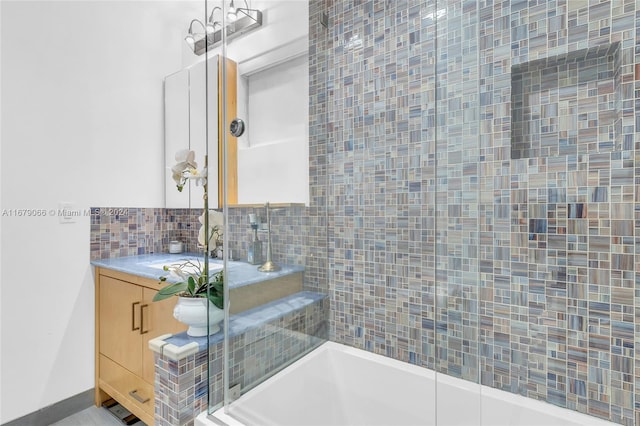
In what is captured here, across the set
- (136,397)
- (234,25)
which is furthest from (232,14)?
(136,397)

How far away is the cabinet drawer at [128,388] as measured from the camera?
5.00 feet

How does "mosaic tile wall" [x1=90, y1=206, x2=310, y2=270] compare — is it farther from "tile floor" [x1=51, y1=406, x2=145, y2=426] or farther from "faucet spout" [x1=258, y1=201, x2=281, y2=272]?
"tile floor" [x1=51, y1=406, x2=145, y2=426]

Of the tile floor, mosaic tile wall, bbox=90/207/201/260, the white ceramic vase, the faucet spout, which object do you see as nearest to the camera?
the white ceramic vase

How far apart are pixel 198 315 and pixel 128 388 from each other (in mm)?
968

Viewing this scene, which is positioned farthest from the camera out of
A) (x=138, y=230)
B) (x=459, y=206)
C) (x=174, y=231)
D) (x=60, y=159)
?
(x=174, y=231)

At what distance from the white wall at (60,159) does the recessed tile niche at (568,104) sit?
7.21 ft

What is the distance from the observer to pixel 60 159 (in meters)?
1.76

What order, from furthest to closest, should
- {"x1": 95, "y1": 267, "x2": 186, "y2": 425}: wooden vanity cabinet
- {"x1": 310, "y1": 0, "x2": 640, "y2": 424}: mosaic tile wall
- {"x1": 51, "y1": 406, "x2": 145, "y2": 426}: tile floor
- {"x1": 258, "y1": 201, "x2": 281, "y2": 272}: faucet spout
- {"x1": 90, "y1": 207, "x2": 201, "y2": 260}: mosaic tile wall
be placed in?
{"x1": 90, "y1": 207, "x2": 201, "y2": 260}: mosaic tile wall → {"x1": 51, "y1": 406, "x2": 145, "y2": 426}: tile floor → {"x1": 95, "y1": 267, "x2": 186, "y2": 425}: wooden vanity cabinet → {"x1": 258, "y1": 201, "x2": 281, "y2": 272}: faucet spout → {"x1": 310, "y1": 0, "x2": 640, "y2": 424}: mosaic tile wall

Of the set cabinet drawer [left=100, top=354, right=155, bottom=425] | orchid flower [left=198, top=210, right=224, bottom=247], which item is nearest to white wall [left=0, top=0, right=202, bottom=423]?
cabinet drawer [left=100, top=354, right=155, bottom=425]

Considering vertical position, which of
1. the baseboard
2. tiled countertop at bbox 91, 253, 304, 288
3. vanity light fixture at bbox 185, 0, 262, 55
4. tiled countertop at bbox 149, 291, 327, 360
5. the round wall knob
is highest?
vanity light fixture at bbox 185, 0, 262, 55

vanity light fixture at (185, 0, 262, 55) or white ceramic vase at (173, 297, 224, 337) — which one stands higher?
vanity light fixture at (185, 0, 262, 55)

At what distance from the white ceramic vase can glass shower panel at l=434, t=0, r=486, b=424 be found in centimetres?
78

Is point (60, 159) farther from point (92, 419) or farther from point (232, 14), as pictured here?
point (92, 419)

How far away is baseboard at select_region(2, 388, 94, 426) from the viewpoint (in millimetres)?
1606
